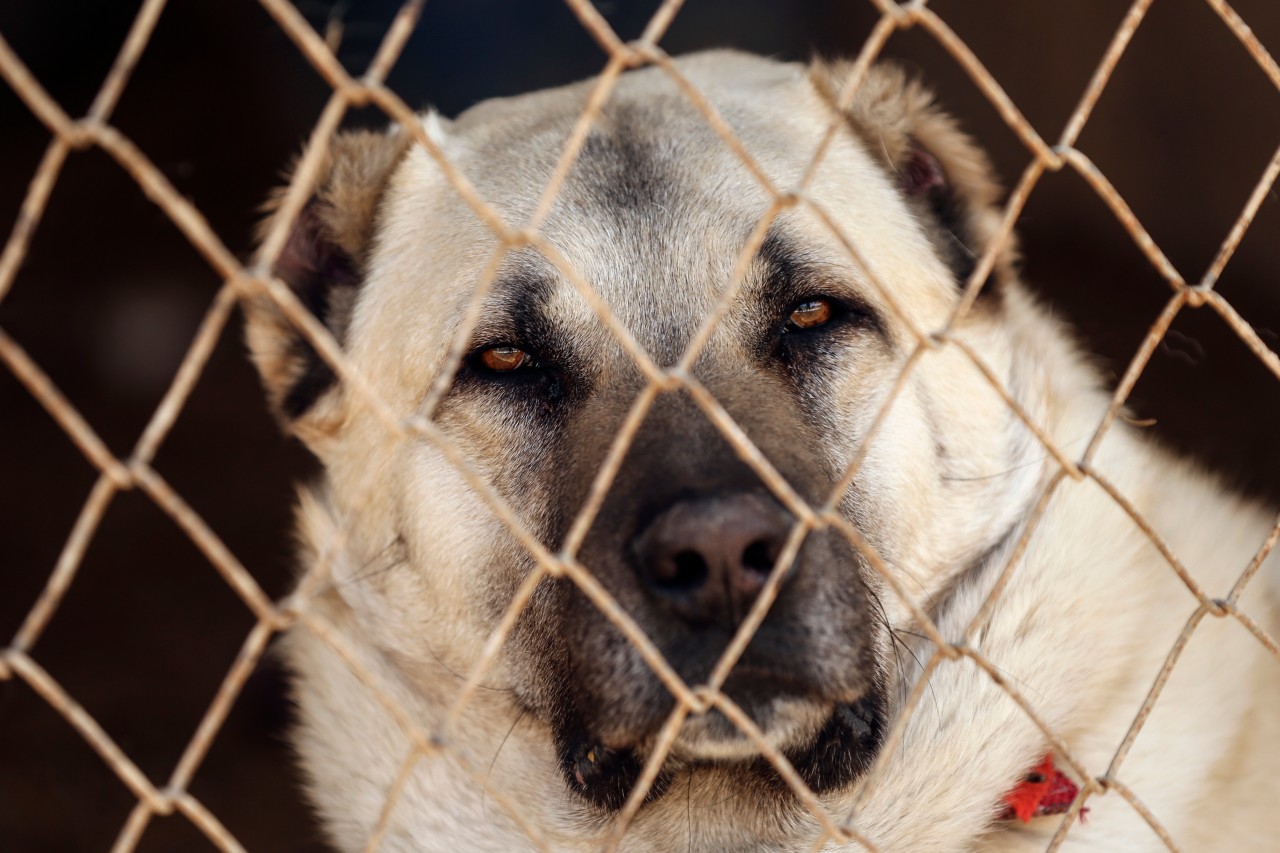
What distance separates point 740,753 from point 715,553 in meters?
0.49

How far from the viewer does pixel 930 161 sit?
9.02 feet

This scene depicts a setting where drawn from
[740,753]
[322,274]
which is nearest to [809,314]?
[740,753]

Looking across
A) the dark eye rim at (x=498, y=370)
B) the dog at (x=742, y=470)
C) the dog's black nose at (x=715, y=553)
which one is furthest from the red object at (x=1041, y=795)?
the dark eye rim at (x=498, y=370)

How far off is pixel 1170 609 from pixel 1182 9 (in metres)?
3.54

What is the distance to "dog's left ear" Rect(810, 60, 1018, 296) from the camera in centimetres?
271

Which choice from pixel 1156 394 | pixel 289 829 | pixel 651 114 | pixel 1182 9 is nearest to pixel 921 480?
pixel 651 114

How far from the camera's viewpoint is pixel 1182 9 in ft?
16.7

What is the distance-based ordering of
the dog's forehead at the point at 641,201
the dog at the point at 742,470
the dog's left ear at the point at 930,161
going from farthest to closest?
the dog's left ear at the point at 930,161
the dog's forehead at the point at 641,201
the dog at the point at 742,470

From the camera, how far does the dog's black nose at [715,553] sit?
1.77m

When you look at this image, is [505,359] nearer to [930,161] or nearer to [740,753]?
[740,753]

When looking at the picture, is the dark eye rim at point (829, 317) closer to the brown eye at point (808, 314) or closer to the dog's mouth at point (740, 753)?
the brown eye at point (808, 314)

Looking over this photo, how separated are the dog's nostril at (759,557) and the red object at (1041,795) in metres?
0.85

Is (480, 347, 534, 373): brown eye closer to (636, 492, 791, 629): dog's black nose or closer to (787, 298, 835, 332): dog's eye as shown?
(787, 298, 835, 332): dog's eye

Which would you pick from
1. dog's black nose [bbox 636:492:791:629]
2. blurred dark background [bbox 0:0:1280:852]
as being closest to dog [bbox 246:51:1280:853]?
dog's black nose [bbox 636:492:791:629]
